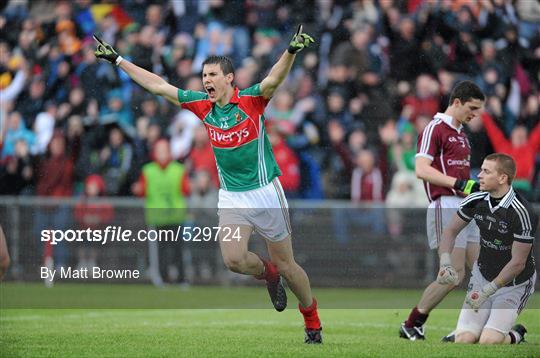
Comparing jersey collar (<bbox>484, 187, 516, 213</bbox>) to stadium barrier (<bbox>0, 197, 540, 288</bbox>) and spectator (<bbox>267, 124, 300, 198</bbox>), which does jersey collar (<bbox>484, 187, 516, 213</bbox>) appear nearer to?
stadium barrier (<bbox>0, 197, 540, 288</bbox>)

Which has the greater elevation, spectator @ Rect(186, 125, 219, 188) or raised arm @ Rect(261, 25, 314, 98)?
raised arm @ Rect(261, 25, 314, 98)

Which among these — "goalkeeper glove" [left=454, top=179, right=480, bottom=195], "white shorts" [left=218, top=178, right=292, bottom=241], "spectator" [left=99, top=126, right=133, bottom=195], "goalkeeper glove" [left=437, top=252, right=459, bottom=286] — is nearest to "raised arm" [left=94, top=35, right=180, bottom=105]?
"white shorts" [left=218, top=178, right=292, bottom=241]

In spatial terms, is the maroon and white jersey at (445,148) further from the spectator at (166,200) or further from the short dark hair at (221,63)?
the spectator at (166,200)

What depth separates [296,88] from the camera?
18938mm

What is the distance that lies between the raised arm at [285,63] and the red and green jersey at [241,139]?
190mm

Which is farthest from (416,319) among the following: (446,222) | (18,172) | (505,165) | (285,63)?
(18,172)

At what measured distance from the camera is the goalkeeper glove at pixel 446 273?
1051cm

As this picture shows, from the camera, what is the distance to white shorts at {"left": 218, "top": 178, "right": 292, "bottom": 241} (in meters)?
10.7

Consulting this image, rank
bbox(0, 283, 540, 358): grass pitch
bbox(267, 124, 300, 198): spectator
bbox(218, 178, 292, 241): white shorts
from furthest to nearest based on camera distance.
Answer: bbox(267, 124, 300, 198): spectator
bbox(218, 178, 292, 241): white shorts
bbox(0, 283, 540, 358): grass pitch

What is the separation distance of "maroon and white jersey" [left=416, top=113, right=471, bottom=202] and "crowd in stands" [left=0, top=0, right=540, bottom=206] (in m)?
5.83

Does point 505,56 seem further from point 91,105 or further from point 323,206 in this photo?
point 91,105

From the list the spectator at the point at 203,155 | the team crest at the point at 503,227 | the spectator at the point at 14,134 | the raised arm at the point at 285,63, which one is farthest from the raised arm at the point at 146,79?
the spectator at the point at 14,134

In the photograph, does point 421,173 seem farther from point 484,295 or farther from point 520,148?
point 520,148

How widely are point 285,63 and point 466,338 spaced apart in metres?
3.16
